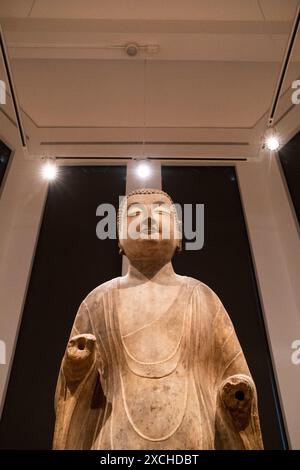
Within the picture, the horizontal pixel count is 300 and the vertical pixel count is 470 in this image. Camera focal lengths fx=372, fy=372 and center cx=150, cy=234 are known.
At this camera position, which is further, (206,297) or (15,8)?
(15,8)

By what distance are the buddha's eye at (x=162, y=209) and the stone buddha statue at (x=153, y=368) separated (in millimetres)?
28

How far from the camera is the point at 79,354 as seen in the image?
196cm

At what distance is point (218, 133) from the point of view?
551 cm

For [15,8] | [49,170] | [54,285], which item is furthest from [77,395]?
[15,8]

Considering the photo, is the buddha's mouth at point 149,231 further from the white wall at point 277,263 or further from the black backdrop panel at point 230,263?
the white wall at point 277,263

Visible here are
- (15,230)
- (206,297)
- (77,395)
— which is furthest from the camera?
(15,230)

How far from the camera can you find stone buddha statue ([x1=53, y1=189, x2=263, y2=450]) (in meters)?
1.88

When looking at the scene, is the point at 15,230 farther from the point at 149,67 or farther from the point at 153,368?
the point at 153,368

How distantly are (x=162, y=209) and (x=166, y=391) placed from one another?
1.27 metres

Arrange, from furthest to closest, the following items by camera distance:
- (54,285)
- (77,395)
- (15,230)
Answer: (15,230), (54,285), (77,395)

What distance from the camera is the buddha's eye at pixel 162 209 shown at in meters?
2.72

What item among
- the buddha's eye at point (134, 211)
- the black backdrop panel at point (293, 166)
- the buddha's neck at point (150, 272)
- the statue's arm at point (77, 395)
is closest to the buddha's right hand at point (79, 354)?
the statue's arm at point (77, 395)

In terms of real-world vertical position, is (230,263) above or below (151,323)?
above

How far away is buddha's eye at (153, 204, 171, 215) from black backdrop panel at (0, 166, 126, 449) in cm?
174
